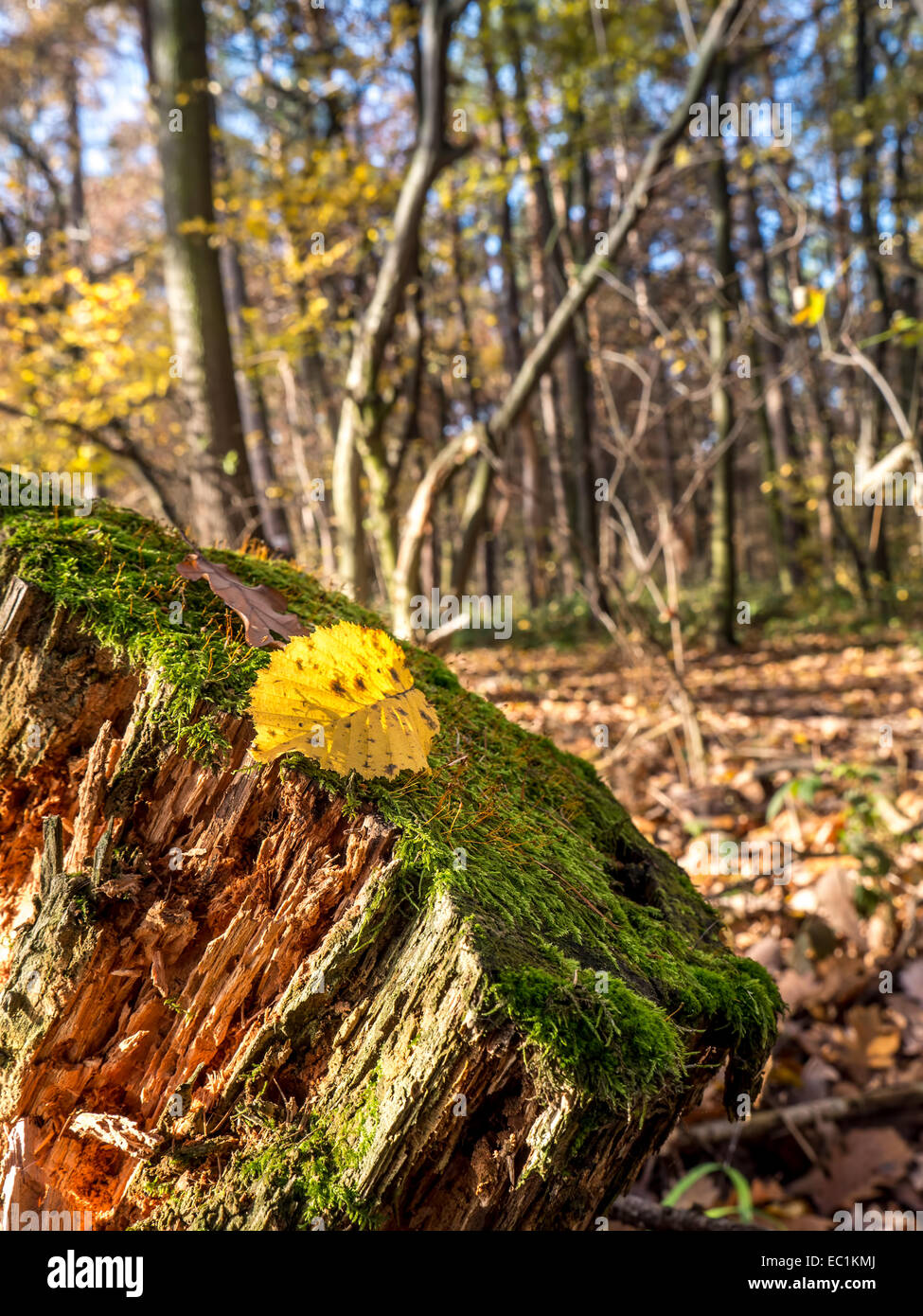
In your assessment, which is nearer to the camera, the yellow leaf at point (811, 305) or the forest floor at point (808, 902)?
the forest floor at point (808, 902)

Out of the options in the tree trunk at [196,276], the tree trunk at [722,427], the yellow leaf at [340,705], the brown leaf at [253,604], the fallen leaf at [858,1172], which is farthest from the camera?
the tree trunk at [722,427]

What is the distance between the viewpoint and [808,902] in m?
3.49

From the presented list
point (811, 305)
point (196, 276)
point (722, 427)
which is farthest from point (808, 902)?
point (722, 427)

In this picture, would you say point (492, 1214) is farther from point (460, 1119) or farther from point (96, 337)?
point (96, 337)

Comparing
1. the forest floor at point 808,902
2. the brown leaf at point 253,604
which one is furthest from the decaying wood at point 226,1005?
the forest floor at point 808,902

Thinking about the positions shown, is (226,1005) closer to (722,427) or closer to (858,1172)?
(858,1172)

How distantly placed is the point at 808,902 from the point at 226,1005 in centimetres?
304

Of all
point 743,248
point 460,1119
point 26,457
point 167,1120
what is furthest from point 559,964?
point 743,248

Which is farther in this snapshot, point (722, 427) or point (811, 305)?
point (722, 427)

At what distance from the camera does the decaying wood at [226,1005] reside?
39.5 inches

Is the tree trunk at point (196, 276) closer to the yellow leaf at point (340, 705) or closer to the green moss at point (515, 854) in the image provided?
the green moss at point (515, 854)

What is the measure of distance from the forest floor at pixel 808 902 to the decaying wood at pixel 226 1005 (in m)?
0.75

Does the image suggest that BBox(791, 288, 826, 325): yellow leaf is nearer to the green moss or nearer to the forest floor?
the forest floor

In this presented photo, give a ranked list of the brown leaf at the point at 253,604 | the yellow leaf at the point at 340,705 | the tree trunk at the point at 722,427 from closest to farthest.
Answer: the yellow leaf at the point at 340,705 → the brown leaf at the point at 253,604 → the tree trunk at the point at 722,427
